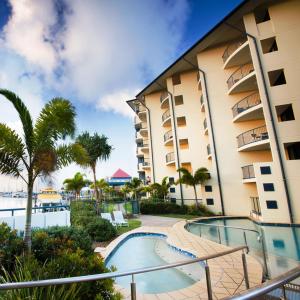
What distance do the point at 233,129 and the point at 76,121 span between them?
15469 mm

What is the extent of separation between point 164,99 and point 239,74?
9.53m

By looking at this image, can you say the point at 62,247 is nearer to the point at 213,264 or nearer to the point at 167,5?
the point at 213,264

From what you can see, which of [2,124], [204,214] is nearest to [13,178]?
[2,124]

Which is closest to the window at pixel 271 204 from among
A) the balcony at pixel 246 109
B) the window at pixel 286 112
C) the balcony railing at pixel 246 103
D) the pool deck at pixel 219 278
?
the window at pixel 286 112

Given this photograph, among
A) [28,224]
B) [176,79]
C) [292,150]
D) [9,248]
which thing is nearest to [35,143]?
[28,224]

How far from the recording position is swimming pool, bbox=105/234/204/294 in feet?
17.4

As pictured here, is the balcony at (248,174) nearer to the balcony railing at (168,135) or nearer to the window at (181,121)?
the window at (181,121)

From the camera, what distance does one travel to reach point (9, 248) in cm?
521

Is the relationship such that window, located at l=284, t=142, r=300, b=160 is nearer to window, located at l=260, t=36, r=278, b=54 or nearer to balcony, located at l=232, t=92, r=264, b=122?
balcony, located at l=232, t=92, r=264, b=122

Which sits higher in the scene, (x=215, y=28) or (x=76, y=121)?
(x=215, y=28)

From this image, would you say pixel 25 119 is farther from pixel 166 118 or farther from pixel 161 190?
pixel 166 118

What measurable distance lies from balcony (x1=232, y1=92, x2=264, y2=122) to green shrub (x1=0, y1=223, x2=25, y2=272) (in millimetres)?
16747

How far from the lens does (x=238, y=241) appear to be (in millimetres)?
7234

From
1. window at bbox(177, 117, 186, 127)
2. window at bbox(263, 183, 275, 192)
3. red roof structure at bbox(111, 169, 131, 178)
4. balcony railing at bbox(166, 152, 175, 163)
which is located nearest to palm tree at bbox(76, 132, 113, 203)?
balcony railing at bbox(166, 152, 175, 163)
